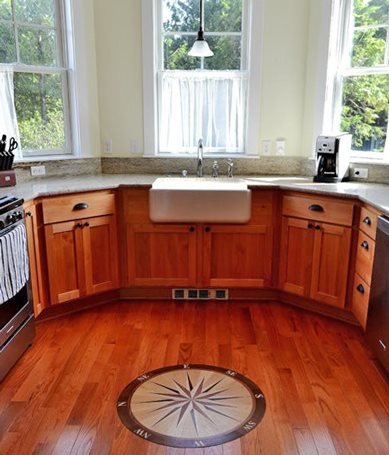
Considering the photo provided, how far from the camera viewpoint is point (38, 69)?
10.5 ft

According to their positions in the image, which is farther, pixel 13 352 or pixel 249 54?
pixel 249 54

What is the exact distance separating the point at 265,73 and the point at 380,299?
1995 millimetres

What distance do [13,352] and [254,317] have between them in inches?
61.7

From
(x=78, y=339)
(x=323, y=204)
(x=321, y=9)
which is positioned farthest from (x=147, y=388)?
(x=321, y=9)

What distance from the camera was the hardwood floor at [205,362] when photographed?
185cm

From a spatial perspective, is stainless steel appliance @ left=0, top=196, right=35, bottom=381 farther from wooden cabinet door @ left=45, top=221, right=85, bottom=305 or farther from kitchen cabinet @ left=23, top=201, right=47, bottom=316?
wooden cabinet door @ left=45, top=221, right=85, bottom=305

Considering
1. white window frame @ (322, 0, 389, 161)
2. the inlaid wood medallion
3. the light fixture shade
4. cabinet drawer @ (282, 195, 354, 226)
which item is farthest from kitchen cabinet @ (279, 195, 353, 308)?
the light fixture shade

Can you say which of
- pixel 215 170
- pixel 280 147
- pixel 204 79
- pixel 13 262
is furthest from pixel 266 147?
pixel 13 262

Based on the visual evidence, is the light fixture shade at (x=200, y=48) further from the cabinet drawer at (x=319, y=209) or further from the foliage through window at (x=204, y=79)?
the cabinet drawer at (x=319, y=209)

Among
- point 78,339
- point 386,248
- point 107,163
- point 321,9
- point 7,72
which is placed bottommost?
point 78,339

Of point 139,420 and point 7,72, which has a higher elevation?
point 7,72

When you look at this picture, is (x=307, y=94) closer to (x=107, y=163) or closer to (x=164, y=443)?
(x=107, y=163)

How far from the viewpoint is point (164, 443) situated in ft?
6.02

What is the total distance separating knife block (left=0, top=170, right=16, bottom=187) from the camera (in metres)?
2.88
